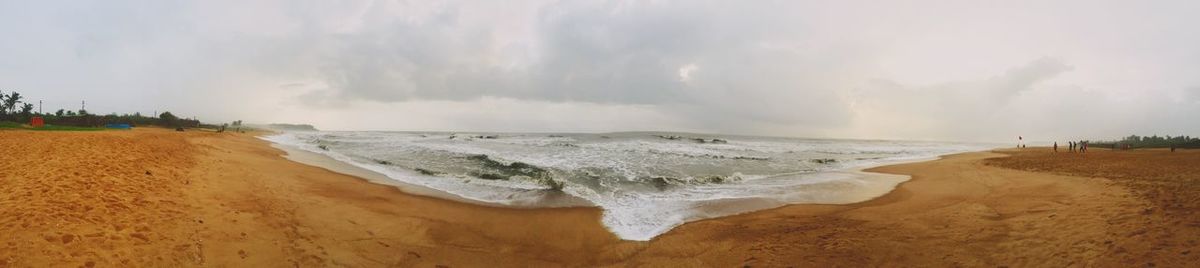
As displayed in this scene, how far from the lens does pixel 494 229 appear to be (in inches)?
371

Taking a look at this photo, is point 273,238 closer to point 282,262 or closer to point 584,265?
point 282,262

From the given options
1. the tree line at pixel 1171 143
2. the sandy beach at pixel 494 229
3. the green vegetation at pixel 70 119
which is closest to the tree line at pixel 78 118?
the green vegetation at pixel 70 119

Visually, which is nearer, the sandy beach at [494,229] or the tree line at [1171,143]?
the sandy beach at [494,229]

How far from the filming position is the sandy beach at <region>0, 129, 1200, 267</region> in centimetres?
622

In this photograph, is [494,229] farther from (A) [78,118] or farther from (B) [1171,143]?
(B) [1171,143]

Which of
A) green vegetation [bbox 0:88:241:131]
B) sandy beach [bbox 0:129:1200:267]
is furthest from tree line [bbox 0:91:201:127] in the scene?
sandy beach [bbox 0:129:1200:267]

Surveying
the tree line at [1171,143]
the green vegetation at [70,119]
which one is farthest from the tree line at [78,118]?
the tree line at [1171,143]

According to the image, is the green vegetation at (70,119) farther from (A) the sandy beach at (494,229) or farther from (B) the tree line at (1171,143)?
(B) the tree line at (1171,143)

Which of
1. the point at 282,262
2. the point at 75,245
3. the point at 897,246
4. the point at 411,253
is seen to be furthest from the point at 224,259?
the point at 897,246

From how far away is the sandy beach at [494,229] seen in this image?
20.4 feet

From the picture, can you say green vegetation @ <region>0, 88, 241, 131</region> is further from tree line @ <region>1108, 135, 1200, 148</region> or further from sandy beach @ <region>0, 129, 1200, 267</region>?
tree line @ <region>1108, 135, 1200, 148</region>

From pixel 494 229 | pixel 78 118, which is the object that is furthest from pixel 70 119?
pixel 494 229

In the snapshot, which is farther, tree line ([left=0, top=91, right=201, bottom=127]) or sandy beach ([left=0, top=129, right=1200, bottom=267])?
tree line ([left=0, top=91, right=201, bottom=127])

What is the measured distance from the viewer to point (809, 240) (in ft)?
26.2
